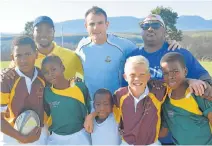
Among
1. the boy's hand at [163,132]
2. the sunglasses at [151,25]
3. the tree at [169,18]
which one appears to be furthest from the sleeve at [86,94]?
the tree at [169,18]

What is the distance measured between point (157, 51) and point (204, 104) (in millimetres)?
1245

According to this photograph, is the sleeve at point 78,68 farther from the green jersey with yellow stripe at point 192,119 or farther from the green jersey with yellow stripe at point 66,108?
the green jersey with yellow stripe at point 192,119

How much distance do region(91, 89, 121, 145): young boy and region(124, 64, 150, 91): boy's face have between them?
444mm

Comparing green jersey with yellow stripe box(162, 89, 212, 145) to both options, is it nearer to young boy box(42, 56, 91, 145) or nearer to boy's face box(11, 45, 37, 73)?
young boy box(42, 56, 91, 145)

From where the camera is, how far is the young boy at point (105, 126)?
197 inches

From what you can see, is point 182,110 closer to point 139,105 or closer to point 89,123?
point 139,105

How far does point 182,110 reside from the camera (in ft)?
15.4

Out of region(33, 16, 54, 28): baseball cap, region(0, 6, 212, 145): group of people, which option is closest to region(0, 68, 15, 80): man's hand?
region(0, 6, 212, 145): group of people

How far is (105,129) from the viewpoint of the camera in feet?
16.5

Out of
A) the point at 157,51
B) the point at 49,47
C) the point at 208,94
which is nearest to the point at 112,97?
the point at 157,51

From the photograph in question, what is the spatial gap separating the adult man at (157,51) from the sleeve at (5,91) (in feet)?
6.59

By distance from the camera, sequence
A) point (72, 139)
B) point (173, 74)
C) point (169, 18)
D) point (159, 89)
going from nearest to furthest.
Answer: point (173, 74) → point (159, 89) → point (72, 139) → point (169, 18)

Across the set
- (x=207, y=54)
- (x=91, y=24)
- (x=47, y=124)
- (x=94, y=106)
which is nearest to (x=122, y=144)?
(x=94, y=106)

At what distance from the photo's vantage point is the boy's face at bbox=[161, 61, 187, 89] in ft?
15.5
